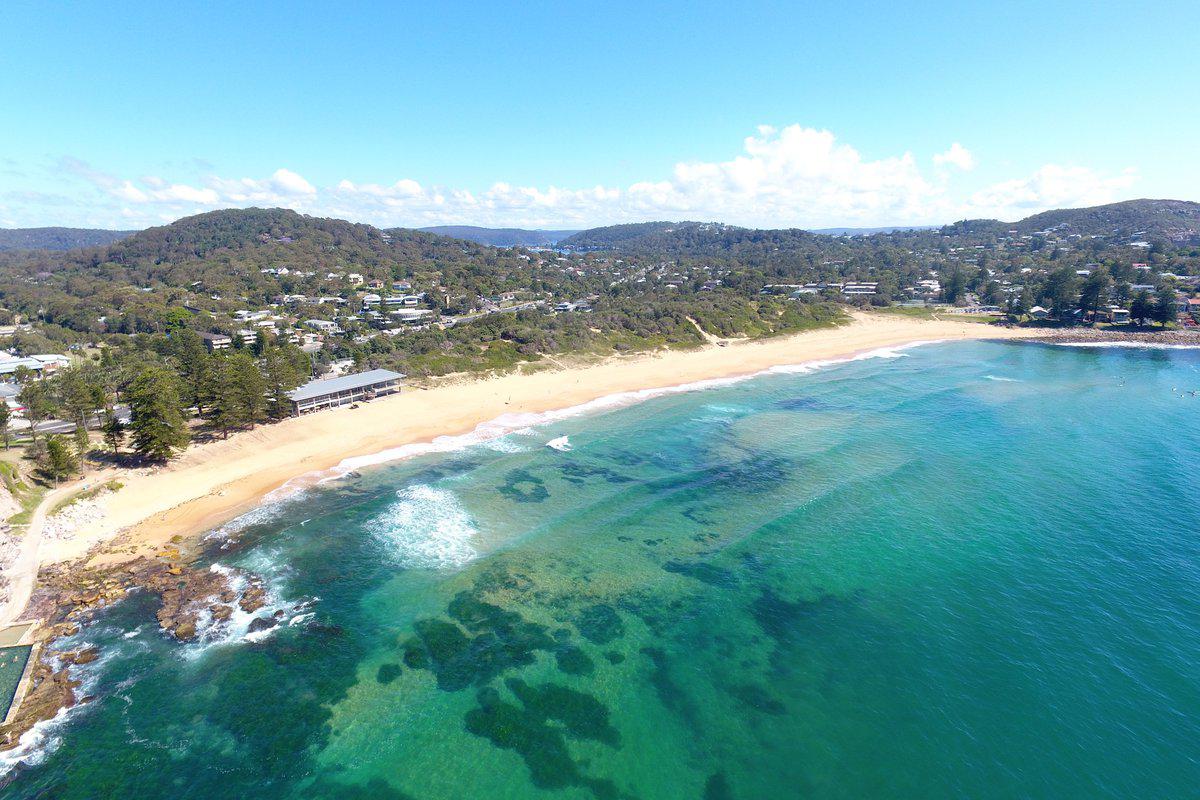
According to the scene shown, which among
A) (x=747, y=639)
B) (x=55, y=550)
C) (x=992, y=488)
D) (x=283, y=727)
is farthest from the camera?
(x=992, y=488)

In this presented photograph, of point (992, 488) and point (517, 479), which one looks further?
point (517, 479)

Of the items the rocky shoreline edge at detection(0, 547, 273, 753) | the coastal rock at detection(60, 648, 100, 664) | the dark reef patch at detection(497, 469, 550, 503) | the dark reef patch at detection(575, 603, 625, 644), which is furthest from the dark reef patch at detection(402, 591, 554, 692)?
the coastal rock at detection(60, 648, 100, 664)

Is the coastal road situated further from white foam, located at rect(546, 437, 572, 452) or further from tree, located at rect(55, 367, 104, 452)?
white foam, located at rect(546, 437, 572, 452)

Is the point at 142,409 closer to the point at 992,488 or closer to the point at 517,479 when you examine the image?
the point at 517,479

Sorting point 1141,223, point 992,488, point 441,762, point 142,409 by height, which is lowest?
point 441,762

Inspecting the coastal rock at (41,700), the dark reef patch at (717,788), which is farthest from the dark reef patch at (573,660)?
the coastal rock at (41,700)

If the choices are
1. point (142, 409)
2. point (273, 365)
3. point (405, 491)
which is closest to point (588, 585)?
point (405, 491)

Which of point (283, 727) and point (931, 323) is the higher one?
point (931, 323)

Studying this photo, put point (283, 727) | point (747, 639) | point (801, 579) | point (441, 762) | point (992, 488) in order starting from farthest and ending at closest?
1. point (992, 488)
2. point (801, 579)
3. point (747, 639)
4. point (283, 727)
5. point (441, 762)
